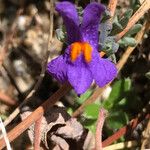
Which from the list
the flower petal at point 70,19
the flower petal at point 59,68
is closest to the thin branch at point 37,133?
the flower petal at point 59,68

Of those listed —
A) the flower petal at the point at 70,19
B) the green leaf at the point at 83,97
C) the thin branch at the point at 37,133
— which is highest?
the flower petal at the point at 70,19

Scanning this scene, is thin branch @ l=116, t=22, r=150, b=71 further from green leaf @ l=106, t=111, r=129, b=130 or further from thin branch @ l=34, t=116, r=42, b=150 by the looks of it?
thin branch @ l=34, t=116, r=42, b=150

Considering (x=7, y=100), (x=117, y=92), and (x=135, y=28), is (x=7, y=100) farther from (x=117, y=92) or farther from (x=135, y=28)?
(x=135, y=28)

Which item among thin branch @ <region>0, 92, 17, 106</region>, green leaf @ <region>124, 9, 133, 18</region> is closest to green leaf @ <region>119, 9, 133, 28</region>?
green leaf @ <region>124, 9, 133, 18</region>

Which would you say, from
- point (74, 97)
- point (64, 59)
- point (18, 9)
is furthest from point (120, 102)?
point (18, 9)

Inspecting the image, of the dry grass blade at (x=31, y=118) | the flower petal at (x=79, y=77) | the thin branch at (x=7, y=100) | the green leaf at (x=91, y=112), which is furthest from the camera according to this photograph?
the thin branch at (x=7, y=100)

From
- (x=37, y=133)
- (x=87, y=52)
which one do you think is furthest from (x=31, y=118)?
(x=87, y=52)

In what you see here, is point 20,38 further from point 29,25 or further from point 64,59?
point 64,59

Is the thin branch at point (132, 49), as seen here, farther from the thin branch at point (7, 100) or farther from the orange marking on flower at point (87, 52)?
the thin branch at point (7, 100)
